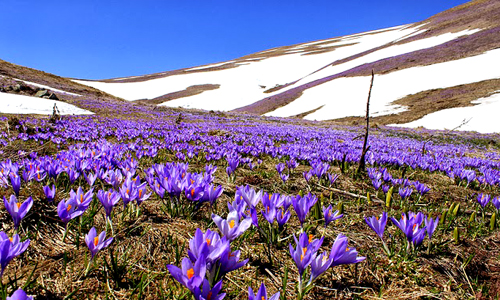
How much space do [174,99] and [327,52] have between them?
4693cm

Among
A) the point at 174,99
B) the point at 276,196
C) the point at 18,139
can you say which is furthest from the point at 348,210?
the point at 174,99

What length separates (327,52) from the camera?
76.6m

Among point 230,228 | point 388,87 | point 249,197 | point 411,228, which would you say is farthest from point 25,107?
point 388,87

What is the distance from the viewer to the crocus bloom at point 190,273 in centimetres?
105

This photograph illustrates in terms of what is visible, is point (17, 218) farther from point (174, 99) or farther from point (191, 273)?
point (174, 99)

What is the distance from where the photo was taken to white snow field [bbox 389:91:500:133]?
2183 centimetres

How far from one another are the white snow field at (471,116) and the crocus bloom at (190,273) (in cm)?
2629

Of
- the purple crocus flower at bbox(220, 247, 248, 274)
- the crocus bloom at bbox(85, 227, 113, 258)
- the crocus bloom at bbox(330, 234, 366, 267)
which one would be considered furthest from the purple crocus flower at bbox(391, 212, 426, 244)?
the crocus bloom at bbox(85, 227, 113, 258)

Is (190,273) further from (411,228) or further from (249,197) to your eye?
(411,228)

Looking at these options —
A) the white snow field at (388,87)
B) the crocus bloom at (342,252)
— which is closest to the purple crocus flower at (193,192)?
the crocus bloom at (342,252)

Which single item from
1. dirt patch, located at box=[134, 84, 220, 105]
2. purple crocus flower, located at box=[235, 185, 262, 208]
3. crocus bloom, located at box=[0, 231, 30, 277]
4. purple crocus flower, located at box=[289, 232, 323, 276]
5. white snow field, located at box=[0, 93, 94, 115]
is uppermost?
dirt patch, located at box=[134, 84, 220, 105]

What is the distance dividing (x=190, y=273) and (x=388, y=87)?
39.5m

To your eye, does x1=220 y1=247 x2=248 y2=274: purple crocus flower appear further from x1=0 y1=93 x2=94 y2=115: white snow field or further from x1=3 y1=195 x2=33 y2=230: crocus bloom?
x1=0 y1=93 x2=94 y2=115: white snow field

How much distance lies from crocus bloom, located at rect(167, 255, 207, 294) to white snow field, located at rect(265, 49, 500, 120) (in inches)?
1225
